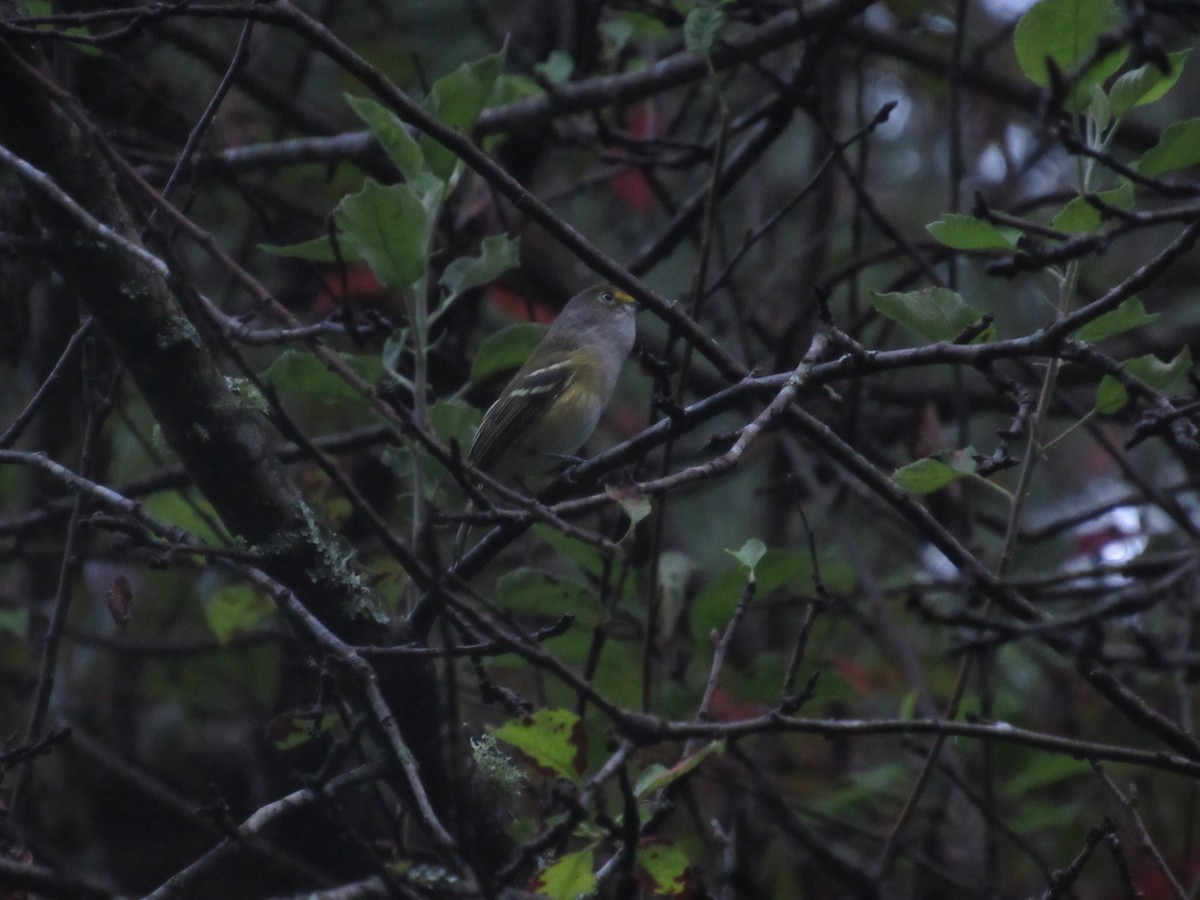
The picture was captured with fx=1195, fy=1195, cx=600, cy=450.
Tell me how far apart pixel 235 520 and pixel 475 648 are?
0.72m

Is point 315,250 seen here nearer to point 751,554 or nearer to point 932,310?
point 751,554

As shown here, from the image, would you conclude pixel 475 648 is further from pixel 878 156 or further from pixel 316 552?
pixel 878 156

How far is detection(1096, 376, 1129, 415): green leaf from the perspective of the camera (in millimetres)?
2352

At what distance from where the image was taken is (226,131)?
5004 mm

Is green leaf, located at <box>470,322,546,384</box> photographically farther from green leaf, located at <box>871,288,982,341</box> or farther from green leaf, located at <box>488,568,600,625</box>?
green leaf, located at <box>871,288,982,341</box>

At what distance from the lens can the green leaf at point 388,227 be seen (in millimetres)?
2273

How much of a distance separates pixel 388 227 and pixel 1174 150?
1.48 meters

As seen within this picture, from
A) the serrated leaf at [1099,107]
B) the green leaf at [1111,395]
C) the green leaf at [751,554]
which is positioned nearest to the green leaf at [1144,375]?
the green leaf at [1111,395]

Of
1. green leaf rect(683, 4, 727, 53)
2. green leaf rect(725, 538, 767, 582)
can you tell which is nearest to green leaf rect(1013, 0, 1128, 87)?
green leaf rect(683, 4, 727, 53)

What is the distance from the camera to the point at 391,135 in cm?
255

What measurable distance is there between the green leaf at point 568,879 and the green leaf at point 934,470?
0.93 m

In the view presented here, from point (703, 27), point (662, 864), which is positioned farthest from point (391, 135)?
point (662, 864)

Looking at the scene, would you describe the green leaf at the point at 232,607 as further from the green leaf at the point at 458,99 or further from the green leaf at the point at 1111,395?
the green leaf at the point at 1111,395

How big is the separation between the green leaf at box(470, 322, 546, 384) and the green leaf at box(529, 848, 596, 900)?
121 cm
